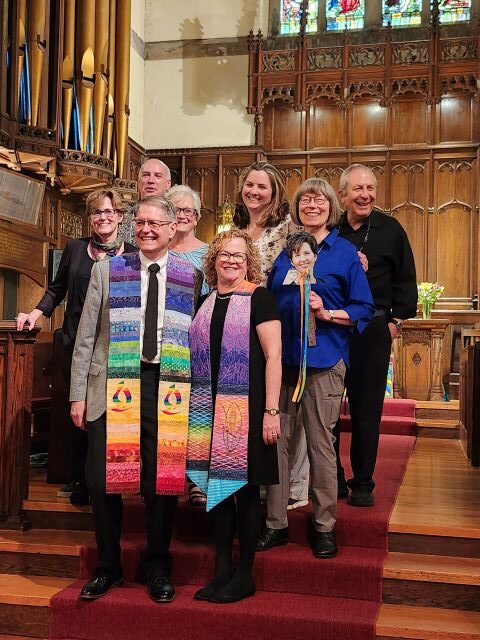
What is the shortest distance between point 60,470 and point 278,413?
1672 mm

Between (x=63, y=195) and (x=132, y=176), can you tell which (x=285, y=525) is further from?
(x=132, y=176)

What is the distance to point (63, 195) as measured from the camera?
8.03m

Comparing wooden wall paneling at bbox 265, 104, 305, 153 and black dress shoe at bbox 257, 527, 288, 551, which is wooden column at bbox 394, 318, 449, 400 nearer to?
wooden wall paneling at bbox 265, 104, 305, 153

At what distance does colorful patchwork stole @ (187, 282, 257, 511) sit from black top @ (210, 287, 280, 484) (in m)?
0.02

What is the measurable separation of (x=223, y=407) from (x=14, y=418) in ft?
3.83

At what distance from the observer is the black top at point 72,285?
3.64 metres

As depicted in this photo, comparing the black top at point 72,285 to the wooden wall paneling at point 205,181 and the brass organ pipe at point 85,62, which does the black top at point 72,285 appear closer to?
the brass organ pipe at point 85,62

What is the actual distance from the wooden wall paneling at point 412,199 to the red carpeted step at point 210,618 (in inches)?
289

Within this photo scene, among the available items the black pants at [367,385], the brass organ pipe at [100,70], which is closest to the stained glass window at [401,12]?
the brass organ pipe at [100,70]

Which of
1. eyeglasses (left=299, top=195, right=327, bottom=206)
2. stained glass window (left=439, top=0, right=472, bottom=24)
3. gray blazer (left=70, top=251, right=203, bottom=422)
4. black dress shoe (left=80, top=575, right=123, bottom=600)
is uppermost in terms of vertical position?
stained glass window (left=439, top=0, right=472, bottom=24)

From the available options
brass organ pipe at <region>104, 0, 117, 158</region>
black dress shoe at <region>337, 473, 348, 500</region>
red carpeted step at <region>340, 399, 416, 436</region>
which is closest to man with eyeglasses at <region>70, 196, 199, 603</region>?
black dress shoe at <region>337, 473, 348, 500</region>

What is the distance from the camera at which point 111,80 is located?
823 centimetres

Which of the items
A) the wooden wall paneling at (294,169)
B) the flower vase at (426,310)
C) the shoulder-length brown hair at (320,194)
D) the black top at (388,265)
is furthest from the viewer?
the wooden wall paneling at (294,169)

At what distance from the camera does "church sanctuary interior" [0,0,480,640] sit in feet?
10.5
